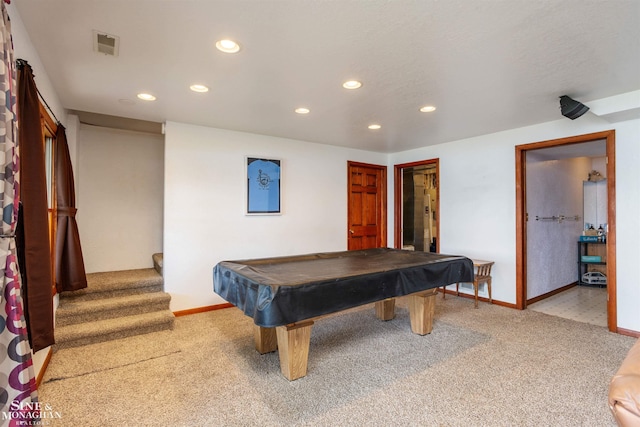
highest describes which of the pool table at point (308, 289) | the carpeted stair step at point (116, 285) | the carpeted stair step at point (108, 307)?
the pool table at point (308, 289)

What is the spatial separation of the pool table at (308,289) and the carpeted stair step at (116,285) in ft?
5.07

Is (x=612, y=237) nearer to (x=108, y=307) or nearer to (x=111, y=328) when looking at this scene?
(x=111, y=328)

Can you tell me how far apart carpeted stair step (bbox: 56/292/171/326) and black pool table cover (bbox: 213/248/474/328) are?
132 centimetres

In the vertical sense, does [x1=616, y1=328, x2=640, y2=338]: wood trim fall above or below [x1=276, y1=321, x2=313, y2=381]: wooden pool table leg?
below

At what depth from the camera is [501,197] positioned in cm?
423

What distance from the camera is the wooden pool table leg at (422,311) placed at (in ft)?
10.3

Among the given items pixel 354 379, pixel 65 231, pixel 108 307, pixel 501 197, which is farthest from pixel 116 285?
pixel 501 197

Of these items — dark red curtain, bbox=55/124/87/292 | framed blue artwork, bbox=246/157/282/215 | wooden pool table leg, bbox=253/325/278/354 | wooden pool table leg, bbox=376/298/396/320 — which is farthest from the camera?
framed blue artwork, bbox=246/157/282/215

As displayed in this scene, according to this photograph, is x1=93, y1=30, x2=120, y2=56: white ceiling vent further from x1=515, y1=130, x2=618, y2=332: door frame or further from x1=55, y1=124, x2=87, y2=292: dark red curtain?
x1=515, y1=130, x2=618, y2=332: door frame

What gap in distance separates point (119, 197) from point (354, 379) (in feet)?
12.7

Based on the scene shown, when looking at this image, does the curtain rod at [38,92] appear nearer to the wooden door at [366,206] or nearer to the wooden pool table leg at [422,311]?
the wooden pool table leg at [422,311]

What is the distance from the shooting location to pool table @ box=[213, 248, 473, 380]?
2.03 metres

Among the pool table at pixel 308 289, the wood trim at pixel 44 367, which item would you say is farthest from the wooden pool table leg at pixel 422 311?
the wood trim at pixel 44 367

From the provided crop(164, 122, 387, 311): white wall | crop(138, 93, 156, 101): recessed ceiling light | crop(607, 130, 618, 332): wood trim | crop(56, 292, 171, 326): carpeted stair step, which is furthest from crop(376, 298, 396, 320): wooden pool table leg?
crop(138, 93, 156, 101): recessed ceiling light
